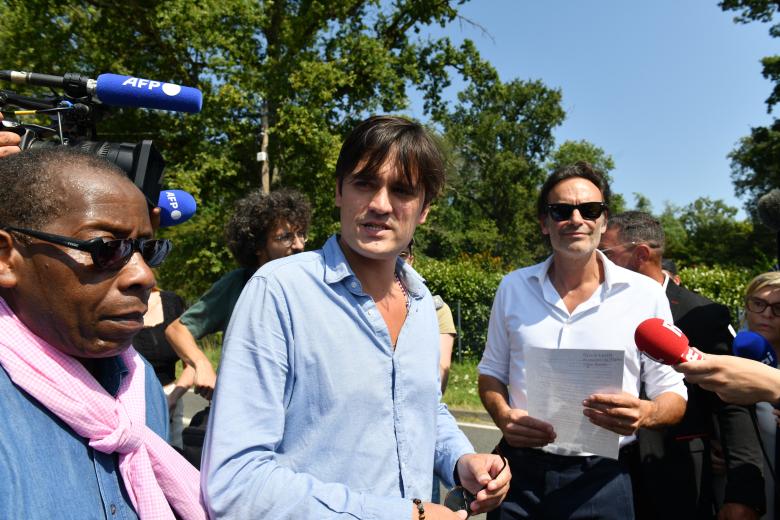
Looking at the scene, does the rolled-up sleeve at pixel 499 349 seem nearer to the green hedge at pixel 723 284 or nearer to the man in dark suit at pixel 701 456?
the man in dark suit at pixel 701 456

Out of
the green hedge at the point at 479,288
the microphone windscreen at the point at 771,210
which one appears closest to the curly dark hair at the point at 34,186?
the microphone windscreen at the point at 771,210

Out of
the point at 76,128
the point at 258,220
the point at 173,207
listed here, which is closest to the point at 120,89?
the point at 76,128

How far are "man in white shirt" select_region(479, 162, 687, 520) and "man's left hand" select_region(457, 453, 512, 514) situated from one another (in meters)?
0.67

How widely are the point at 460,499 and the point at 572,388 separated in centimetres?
78

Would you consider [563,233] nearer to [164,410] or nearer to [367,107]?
[164,410]

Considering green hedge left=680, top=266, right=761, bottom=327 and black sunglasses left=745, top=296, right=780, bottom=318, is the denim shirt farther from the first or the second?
green hedge left=680, top=266, right=761, bottom=327

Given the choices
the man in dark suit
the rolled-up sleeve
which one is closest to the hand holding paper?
the rolled-up sleeve

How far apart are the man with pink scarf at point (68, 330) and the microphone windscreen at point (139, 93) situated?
16.0 inches

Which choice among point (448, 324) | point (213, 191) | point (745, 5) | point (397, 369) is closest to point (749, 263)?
point (745, 5)

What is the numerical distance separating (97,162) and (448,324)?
9.45 ft

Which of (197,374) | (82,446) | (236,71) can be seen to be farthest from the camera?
(236,71)

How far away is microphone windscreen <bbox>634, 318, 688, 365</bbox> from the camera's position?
188cm

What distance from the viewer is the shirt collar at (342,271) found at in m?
1.63

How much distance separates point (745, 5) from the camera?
73.0 ft
